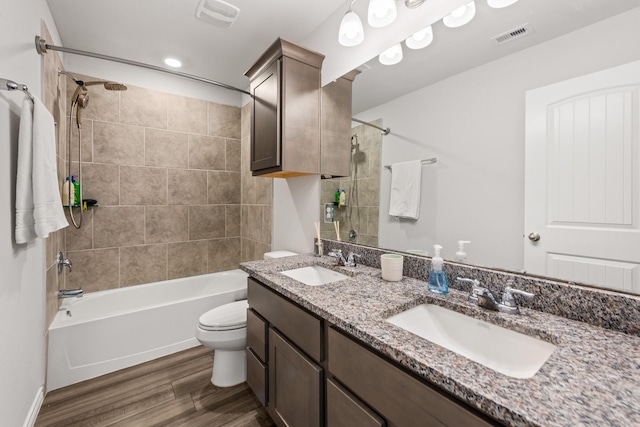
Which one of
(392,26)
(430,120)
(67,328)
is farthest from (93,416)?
(392,26)

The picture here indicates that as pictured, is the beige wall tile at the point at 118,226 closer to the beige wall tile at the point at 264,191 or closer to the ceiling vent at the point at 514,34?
the beige wall tile at the point at 264,191

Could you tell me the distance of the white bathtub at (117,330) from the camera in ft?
6.22

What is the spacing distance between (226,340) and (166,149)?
206 centimetres

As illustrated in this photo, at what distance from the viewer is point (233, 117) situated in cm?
324

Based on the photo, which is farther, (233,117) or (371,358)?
(233,117)

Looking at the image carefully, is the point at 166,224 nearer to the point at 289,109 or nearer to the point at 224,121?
the point at 224,121

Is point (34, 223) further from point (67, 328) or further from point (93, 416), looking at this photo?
point (93, 416)

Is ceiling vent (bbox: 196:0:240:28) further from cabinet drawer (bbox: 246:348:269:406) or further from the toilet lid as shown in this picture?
cabinet drawer (bbox: 246:348:269:406)

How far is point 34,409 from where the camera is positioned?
1.56m

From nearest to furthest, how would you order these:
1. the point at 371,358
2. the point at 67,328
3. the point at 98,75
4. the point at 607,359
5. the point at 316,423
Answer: the point at 607,359 → the point at 371,358 → the point at 316,423 → the point at 67,328 → the point at 98,75

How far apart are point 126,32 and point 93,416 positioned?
8.65 ft

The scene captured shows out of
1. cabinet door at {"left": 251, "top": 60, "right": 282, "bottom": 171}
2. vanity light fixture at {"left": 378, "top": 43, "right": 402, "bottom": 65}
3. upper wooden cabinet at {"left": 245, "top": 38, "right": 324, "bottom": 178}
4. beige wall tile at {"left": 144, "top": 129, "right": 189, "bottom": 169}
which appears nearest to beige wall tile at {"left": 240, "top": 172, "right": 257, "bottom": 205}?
beige wall tile at {"left": 144, "top": 129, "right": 189, "bottom": 169}

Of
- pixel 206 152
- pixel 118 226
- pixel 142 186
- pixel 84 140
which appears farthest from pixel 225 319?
pixel 84 140

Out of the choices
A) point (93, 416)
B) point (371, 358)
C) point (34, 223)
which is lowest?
point (93, 416)
